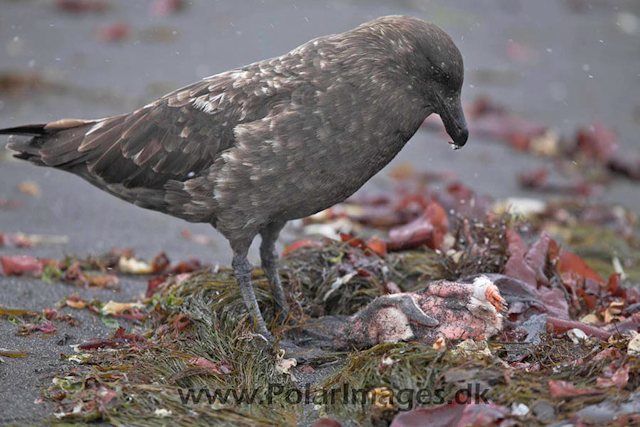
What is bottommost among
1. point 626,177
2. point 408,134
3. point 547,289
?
point 626,177

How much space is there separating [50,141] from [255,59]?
5.33 metres

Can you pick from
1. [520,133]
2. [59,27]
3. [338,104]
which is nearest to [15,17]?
[59,27]

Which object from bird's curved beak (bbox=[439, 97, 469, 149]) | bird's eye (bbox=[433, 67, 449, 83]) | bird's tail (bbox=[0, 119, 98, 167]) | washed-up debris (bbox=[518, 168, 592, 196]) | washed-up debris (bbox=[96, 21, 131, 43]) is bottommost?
washed-up debris (bbox=[518, 168, 592, 196])

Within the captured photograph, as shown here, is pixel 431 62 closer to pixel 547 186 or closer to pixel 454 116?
pixel 454 116

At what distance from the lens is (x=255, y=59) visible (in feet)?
34.0

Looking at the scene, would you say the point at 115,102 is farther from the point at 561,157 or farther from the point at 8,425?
the point at 8,425

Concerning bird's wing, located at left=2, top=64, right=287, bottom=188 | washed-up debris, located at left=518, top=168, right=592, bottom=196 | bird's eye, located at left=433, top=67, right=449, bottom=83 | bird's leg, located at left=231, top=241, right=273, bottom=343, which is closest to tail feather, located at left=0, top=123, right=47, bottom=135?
bird's wing, located at left=2, top=64, right=287, bottom=188

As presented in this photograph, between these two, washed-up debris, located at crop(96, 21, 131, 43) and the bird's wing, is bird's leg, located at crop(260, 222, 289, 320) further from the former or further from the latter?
washed-up debris, located at crop(96, 21, 131, 43)

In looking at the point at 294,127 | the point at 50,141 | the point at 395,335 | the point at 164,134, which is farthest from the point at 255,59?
the point at 395,335

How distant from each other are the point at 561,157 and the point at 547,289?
15.1 feet

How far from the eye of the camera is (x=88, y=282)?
5.39m

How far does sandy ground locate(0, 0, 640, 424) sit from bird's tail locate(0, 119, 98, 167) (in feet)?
4.41

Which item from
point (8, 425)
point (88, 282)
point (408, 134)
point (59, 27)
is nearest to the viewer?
point (8, 425)

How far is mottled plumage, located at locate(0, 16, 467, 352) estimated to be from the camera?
444 centimetres
